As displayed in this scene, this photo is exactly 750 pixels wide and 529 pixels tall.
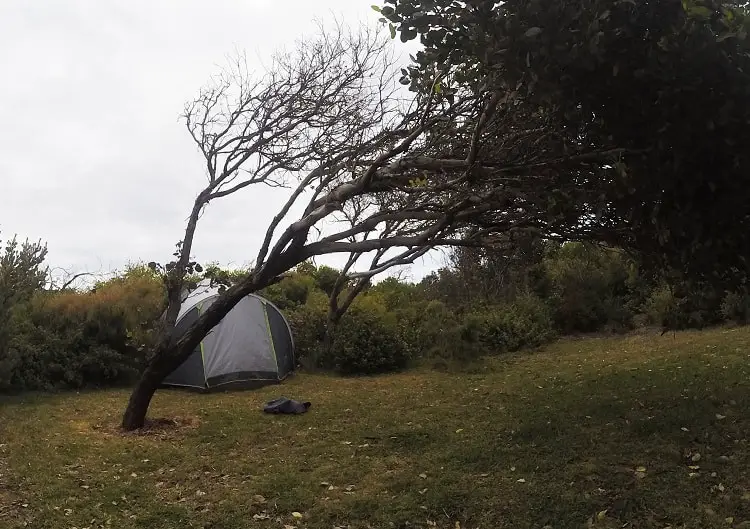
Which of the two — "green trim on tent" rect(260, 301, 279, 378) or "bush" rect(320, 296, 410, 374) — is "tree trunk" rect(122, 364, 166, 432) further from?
"bush" rect(320, 296, 410, 374)

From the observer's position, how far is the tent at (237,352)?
9.58 meters

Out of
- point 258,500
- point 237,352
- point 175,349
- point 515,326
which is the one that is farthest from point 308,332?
point 258,500

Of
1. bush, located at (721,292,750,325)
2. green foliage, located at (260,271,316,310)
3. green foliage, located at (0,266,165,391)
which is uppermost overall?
green foliage, located at (260,271,316,310)

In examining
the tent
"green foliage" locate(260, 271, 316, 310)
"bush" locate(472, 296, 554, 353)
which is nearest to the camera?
the tent

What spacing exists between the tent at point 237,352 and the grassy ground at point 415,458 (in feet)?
3.24

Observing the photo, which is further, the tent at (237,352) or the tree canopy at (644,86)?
the tent at (237,352)

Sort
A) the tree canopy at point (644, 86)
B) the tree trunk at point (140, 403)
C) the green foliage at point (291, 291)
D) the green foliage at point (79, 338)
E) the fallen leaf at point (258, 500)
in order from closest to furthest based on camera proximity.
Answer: the tree canopy at point (644, 86), the fallen leaf at point (258, 500), the tree trunk at point (140, 403), the green foliage at point (79, 338), the green foliage at point (291, 291)

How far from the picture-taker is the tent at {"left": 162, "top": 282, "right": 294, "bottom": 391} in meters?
9.58

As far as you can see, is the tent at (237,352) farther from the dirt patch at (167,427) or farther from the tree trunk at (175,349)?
the tree trunk at (175,349)

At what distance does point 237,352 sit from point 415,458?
16.3ft

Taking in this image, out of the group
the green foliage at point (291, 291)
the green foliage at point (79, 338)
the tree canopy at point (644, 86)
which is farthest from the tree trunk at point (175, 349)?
the green foliage at point (291, 291)

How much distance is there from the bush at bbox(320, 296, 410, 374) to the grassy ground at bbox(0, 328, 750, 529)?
2.10 metres

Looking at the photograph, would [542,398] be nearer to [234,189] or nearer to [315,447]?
→ [315,447]

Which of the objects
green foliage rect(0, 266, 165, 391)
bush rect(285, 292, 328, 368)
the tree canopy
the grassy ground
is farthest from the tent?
the tree canopy
